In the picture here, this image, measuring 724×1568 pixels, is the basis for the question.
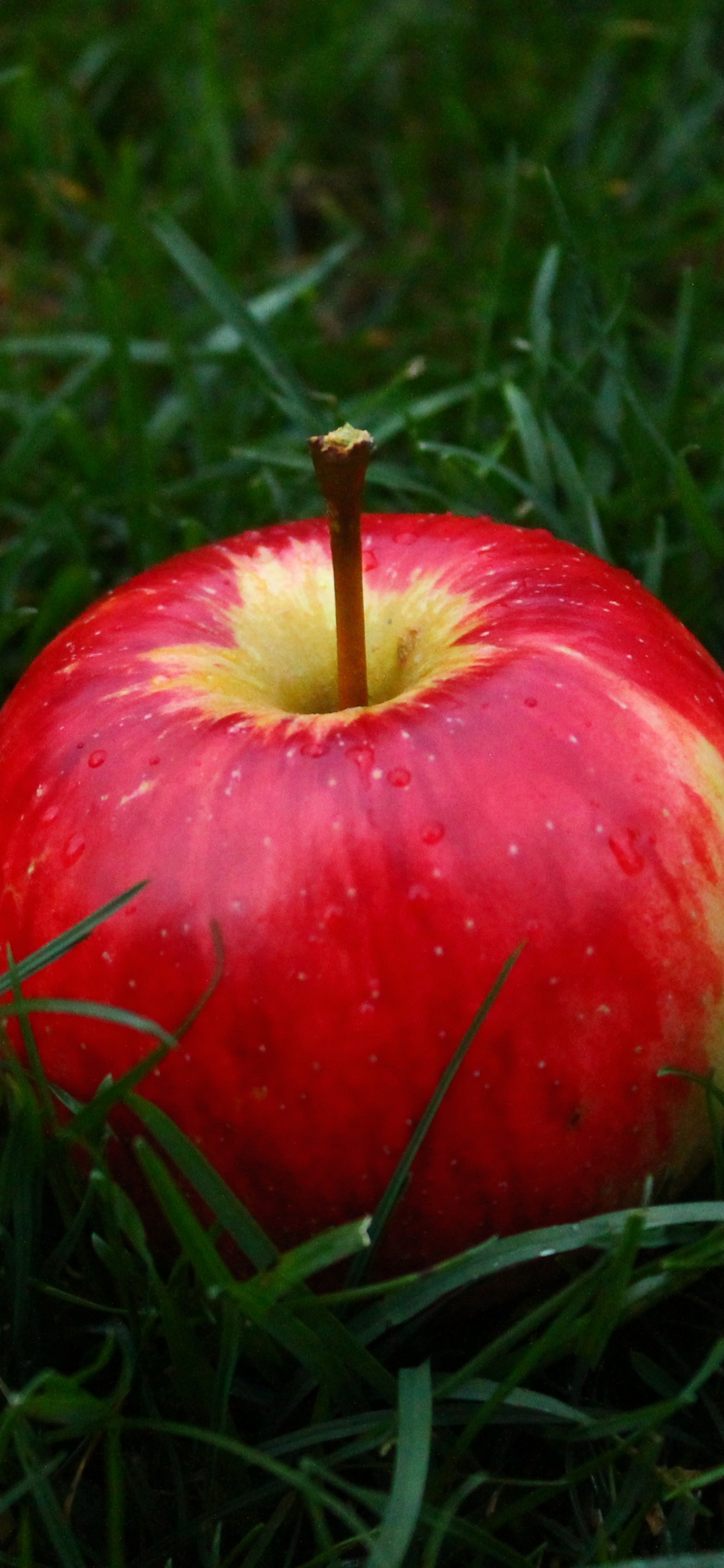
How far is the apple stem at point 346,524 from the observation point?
1.42 meters

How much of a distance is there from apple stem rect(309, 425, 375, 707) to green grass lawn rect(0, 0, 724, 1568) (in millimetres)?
481

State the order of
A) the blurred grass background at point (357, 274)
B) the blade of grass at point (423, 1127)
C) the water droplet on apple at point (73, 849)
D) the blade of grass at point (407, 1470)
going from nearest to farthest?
1. the blade of grass at point (407, 1470)
2. the blade of grass at point (423, 1127)
3. the water droplet on apple at point (73, 849)
4. the blurred grass background at point (357, 274)

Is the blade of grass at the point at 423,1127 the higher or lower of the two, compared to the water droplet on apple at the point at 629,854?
lower

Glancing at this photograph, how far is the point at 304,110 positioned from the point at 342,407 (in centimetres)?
112

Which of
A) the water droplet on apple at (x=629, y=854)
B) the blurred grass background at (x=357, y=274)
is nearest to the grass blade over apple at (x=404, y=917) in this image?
the water droplet on apple at (x=629, y=854)

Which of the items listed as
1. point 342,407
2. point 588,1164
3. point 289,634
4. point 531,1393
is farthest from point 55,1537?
point 342,407

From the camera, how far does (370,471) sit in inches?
87.6

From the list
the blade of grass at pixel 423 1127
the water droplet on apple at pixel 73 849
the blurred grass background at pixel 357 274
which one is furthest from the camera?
the blurred grass background at pixel 357 274

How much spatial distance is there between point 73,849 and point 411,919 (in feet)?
1.06

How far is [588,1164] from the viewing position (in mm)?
1324

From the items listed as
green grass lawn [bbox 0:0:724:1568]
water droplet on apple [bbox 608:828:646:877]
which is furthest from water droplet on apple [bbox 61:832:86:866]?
water droplet on apple [bbox 608:828:646:877]

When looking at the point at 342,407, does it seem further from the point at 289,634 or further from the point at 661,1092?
the point at 661,1092

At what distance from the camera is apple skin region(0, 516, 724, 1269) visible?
125 cm

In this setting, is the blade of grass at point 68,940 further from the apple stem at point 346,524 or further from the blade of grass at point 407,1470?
the blade of grass at point 407,1470
